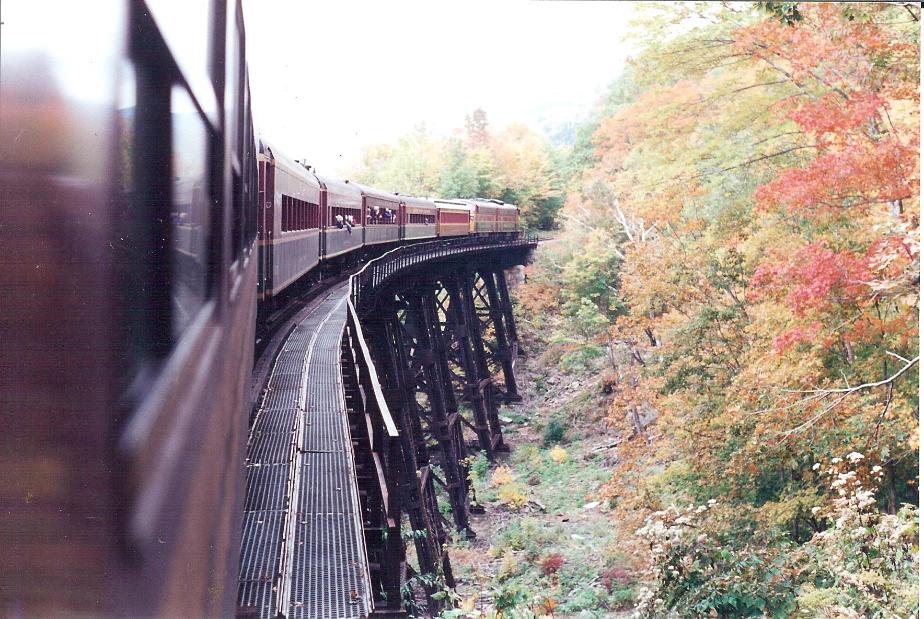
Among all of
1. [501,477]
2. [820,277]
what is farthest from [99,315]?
[501,477]

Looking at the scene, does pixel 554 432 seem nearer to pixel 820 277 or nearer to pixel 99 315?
pixel 820 277

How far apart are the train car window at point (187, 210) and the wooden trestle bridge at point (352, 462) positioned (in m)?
1.99

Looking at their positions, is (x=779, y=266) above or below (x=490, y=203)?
below

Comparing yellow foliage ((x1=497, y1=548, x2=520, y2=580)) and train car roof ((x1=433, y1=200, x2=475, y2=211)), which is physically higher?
train car roof ((x1=433, y1=200, x2=475, y2=211))

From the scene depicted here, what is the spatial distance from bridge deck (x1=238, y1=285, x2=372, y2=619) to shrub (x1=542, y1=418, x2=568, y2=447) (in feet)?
41.9

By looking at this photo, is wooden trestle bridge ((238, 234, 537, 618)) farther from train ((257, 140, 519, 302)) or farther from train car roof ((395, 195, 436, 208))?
train car roof ((395, 195, 436, 208))

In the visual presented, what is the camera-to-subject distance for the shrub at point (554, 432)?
18875 mm

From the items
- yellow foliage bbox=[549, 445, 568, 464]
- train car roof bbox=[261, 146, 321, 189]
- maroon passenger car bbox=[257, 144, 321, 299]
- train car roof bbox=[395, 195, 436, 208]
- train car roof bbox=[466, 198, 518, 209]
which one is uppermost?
train car roof bbox=[466, 198, 518, 209]

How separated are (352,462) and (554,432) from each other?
581 inches

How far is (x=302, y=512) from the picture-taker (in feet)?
12.9

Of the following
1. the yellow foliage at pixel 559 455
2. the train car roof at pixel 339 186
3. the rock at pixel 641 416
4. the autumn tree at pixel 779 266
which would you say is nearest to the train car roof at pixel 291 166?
the train car roof at pixel 339 186

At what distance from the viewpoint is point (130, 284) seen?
611mm

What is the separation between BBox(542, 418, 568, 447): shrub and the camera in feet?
61.9

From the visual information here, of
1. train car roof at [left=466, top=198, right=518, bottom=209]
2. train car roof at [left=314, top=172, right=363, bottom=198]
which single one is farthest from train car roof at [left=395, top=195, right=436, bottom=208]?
train car roof at [left=314, top=172, right=363, bottom=198]
